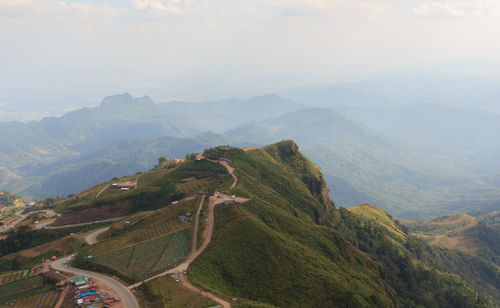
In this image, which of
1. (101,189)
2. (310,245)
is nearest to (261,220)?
(310,245)

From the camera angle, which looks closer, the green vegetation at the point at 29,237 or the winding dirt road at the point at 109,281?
the winding dirt road at the point at 109,281

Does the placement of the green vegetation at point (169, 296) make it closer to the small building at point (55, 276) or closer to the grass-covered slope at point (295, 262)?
the grass-covered slope at point (295, 262)

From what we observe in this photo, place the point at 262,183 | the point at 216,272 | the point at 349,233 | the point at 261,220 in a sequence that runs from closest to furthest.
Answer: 1. the point at 216,272
2. the point at 261,220
3. the point at 262,183
4. the point at 349,233

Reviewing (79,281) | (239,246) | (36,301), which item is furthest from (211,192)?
(36,301)

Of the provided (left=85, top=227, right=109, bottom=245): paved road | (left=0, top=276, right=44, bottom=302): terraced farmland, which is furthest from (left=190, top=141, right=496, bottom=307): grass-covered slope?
(left=85, top=227, right=109, bottom=245): paved road

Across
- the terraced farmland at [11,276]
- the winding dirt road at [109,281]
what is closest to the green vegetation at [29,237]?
the winding dirt road at [109,281]

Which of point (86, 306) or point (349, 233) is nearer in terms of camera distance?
point (86, 306)

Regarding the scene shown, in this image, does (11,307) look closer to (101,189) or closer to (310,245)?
(310,245)
